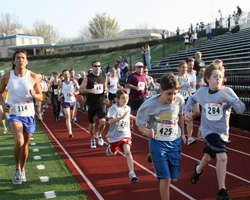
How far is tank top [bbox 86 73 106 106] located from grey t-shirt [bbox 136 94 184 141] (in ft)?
12.7

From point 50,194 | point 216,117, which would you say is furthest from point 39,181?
point 216,117

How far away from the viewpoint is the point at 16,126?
4969mm

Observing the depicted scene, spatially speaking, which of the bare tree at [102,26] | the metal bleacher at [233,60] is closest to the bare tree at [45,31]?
the bare tree at [102,26]

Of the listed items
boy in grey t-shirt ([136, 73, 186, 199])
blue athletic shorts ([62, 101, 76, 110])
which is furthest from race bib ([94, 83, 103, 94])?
boy in grey t-shirt ([136, 73, 186, 199])

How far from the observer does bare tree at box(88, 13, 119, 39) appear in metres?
69.9

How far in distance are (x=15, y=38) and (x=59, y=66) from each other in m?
25.5

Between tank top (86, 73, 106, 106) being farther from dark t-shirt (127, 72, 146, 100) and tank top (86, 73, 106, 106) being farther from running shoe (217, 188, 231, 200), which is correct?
running shoe (217, 188, 231, 200)

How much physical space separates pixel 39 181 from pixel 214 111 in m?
3.15

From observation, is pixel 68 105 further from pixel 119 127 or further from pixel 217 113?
pixel 217 113

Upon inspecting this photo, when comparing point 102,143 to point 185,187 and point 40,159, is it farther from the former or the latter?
point 185,187

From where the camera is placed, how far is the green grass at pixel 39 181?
15.3 feet

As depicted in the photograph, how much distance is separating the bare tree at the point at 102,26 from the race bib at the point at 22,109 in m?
66.6

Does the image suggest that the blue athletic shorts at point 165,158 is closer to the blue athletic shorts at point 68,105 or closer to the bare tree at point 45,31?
the blue athletic shorts at point 68,105

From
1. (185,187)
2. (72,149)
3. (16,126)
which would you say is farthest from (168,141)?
(72,149)
